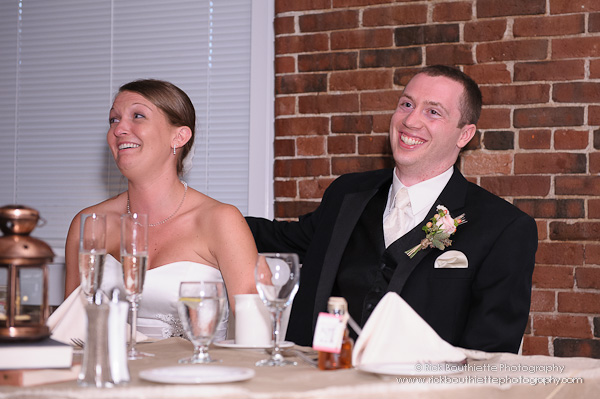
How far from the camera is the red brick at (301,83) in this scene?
3133mm

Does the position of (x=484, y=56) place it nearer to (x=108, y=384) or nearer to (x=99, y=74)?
(x=99, y=74)

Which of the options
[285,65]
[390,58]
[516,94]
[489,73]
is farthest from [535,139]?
[285,65]

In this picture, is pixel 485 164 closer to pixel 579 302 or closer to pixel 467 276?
pixel 579 302

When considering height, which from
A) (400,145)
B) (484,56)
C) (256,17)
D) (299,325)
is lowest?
(299,325)

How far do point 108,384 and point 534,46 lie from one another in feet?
7.58

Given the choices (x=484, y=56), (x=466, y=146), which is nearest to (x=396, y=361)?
(x=466, y=146)

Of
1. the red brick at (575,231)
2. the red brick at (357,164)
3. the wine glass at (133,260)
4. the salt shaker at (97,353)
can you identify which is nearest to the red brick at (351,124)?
the red brick at (357,164)

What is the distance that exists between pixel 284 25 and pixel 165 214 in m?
1.12

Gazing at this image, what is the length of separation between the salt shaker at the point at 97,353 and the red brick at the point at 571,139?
2.16 metres

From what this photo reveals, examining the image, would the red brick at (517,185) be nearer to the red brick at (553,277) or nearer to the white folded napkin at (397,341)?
the red brick at (553,277)

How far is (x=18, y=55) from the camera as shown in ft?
12.4

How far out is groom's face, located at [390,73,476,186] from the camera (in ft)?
8.16

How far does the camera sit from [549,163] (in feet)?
9.14

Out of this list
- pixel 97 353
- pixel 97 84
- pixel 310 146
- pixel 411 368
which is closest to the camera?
pixel 97 353
